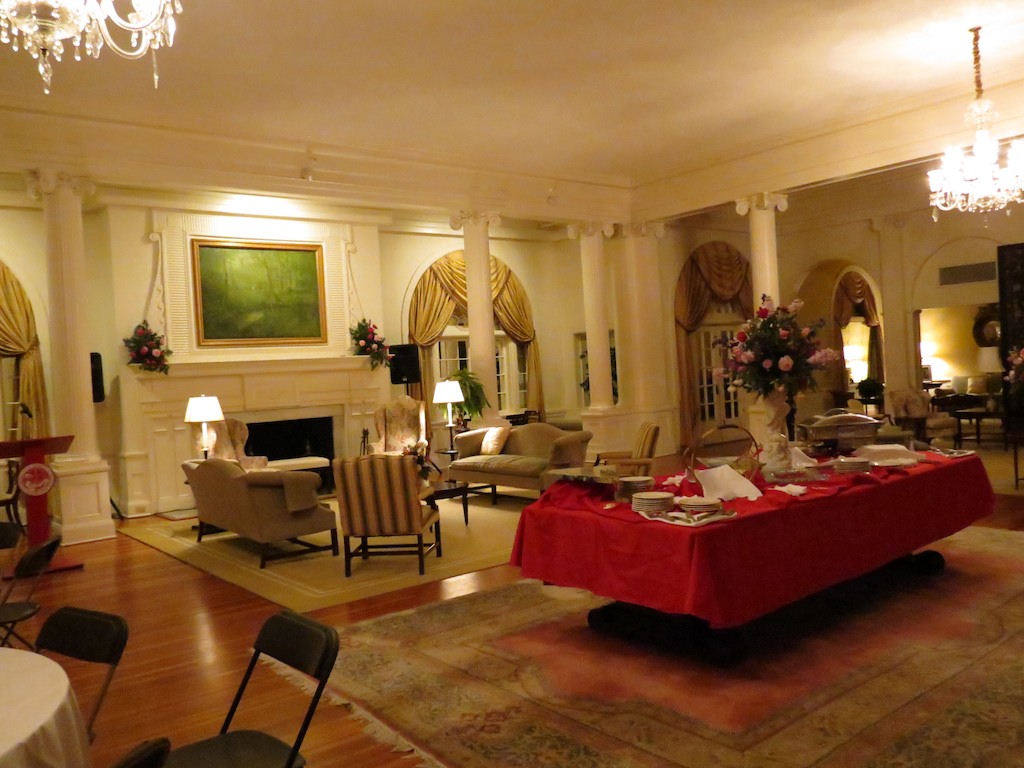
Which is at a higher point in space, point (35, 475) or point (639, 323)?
point (639, 323)

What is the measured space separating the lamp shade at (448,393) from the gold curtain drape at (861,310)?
807cm

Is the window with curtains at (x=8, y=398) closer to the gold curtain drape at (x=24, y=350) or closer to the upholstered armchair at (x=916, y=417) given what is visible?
the gold curtain drape at (x=24, y=350)

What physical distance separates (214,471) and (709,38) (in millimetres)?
5454

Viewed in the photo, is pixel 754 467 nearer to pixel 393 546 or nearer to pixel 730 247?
Result: pixel 393 546

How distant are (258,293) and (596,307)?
4706mm

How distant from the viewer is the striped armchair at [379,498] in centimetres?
612

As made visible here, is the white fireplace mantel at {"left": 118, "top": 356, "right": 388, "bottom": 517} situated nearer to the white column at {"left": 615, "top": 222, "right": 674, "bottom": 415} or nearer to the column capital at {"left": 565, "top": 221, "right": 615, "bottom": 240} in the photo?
the column capital at {"left": 565, "top": 221, "right": 615, "bottom": 240}

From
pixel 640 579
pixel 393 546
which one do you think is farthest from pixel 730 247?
pixel 640 579

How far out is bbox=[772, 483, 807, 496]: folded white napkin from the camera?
13.8 feet

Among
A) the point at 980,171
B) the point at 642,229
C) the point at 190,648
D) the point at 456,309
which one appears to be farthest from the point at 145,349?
the point at 980,171

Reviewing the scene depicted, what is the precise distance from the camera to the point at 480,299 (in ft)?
35.4

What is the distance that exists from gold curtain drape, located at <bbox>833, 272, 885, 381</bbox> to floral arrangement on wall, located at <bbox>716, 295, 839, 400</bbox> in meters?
11.0

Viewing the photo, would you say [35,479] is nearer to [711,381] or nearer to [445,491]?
[445,491]

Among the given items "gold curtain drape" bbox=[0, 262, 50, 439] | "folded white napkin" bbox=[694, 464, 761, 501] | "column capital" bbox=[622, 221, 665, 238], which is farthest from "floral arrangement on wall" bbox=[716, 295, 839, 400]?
"gold curtain drape" bbox=[0, 262, 50, 439]
